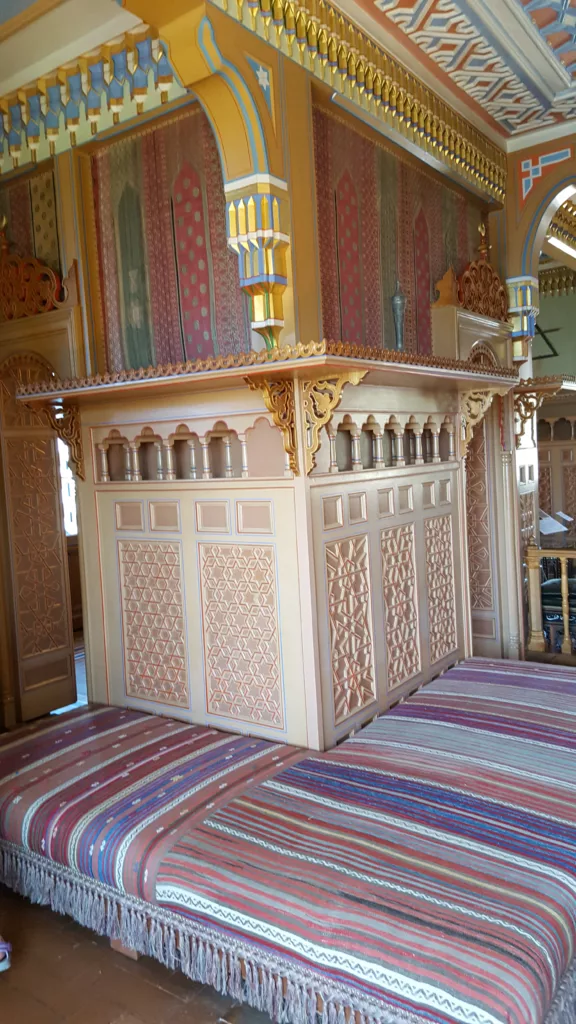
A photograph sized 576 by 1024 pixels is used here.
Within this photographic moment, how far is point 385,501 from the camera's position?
13.3ft

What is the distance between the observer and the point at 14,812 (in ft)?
9.94

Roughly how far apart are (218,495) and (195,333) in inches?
34.4

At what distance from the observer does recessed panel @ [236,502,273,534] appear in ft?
11.4

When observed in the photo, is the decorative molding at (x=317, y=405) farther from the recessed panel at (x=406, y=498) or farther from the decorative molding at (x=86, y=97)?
the decorative molding at (x=86, y=97)

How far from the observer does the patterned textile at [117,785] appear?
2.69 meters

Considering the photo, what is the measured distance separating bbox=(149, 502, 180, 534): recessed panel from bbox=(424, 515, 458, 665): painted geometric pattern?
1534 millimetres

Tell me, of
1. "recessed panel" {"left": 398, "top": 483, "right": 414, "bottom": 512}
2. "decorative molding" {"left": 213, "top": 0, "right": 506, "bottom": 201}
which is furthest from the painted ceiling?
"recessed panel" {"left": 398, "top": 483, "right": 414, "bottom": 512}

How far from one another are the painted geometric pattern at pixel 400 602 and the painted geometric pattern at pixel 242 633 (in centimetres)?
76

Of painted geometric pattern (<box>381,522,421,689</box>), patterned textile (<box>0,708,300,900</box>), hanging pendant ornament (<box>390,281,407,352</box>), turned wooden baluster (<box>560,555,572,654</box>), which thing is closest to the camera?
patterned textile (<box>0,708,300,900</box>)

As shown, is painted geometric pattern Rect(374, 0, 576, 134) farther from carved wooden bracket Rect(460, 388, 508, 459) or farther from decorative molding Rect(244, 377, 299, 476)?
decorative molding Rect(244, 377, 299, 476)

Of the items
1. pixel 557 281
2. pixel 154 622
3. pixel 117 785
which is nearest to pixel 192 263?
pixel 154 622

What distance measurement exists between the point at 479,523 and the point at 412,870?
393cm

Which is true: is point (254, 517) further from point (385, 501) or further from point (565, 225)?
point (565, 225)

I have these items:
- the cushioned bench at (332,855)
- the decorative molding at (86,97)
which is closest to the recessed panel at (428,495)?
the cushioned bench at (332,855)
